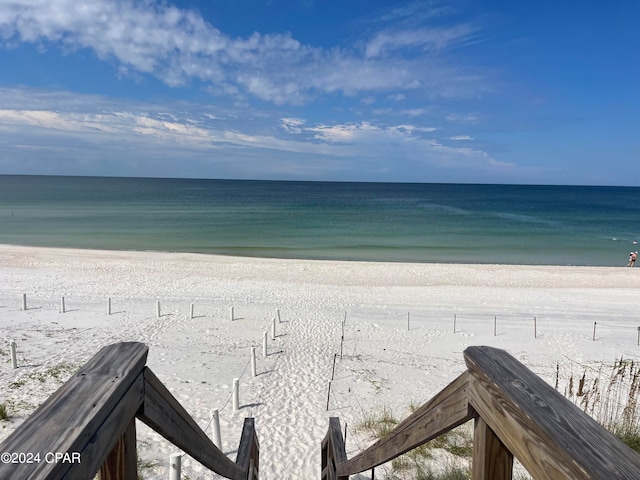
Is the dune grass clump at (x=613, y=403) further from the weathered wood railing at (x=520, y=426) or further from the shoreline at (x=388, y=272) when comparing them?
the shoreline at (x=388, y=272)

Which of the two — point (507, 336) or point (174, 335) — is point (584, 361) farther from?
point (174, 335)

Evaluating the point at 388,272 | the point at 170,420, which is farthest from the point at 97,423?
the point at 388,272

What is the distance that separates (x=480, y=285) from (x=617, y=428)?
56.7 feet

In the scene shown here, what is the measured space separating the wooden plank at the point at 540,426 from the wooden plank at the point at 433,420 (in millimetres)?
75

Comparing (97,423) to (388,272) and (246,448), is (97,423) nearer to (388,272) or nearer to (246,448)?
(246,448)

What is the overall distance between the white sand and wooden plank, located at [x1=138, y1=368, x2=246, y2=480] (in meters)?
4.64

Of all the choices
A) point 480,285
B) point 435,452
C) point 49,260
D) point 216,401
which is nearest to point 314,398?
point 216,401

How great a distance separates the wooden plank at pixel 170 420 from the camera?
147 centimetres

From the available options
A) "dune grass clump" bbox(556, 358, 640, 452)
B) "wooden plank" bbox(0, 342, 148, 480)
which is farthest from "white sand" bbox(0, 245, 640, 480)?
"wooden plank" bbox(0, 342, 148, 480)

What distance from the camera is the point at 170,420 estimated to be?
165 cm

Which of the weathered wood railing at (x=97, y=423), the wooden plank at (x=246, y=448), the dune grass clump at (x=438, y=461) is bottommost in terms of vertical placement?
the dune grass clump at (x=438, y=461)

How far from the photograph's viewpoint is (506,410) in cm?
126

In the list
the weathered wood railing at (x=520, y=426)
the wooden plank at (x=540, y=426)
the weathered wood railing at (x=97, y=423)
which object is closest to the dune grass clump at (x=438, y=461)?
the weathered wood railing at (x=520, y=426)

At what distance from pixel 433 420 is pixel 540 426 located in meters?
0.64
